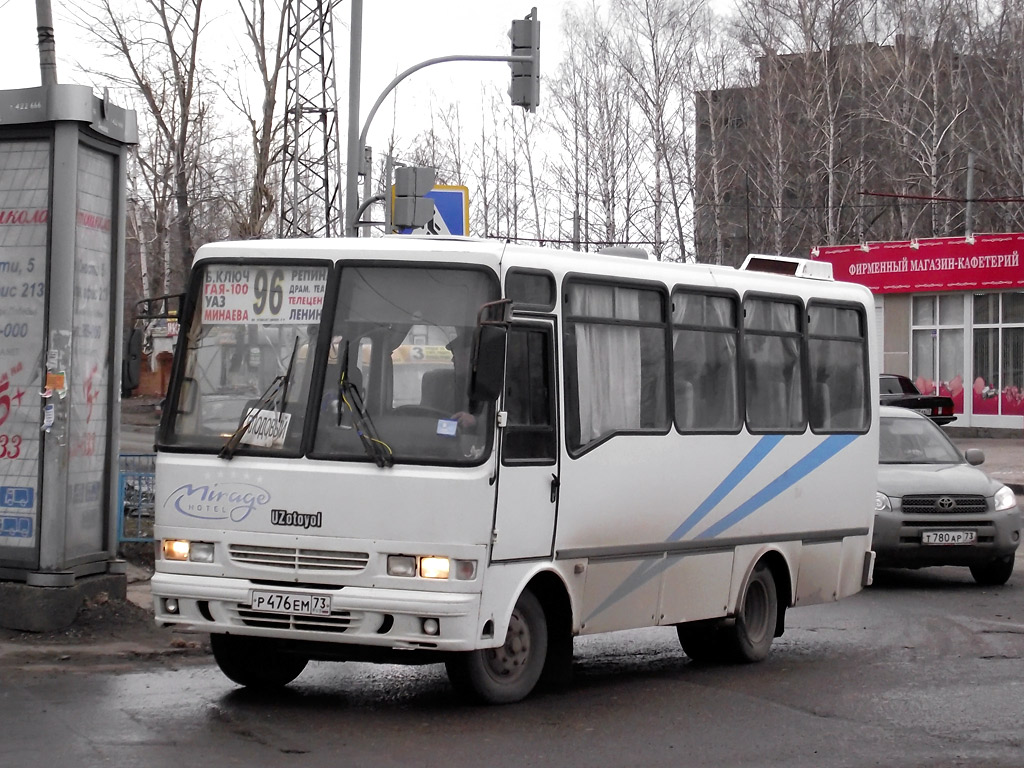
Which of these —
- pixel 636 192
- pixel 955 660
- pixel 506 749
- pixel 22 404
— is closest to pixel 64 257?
pixel 22 404

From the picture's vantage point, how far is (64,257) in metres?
10.2

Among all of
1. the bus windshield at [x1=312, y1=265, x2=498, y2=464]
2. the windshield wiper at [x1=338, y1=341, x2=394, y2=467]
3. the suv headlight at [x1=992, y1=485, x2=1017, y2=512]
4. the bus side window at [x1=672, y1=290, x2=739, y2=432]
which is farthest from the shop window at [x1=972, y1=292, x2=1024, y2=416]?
the windshield wiper at [x1=338, y1=341, x2=394, y2=467]

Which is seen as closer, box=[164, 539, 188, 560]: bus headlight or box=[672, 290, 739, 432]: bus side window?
box=[164, 539, 188, 560]: bus headlight

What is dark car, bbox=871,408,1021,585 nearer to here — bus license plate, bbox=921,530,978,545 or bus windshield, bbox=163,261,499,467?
bus license plate, bbox=921,530,978,545

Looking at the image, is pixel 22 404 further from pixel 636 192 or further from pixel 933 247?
pixel 636 192

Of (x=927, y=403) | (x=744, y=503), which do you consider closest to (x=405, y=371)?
(x=744, y=503)

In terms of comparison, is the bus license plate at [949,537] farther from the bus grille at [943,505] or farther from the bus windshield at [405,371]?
the bus windshield at [405,371]

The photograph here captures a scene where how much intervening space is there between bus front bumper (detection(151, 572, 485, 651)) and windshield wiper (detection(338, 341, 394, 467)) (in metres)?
0.67

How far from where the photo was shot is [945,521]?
14.0m

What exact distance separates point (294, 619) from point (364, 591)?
396 millimetres

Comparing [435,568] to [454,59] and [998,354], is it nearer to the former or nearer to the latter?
[454,59]

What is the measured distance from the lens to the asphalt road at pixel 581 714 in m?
6.98

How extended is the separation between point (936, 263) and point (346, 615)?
38.1m

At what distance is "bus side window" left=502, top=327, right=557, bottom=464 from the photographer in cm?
797
